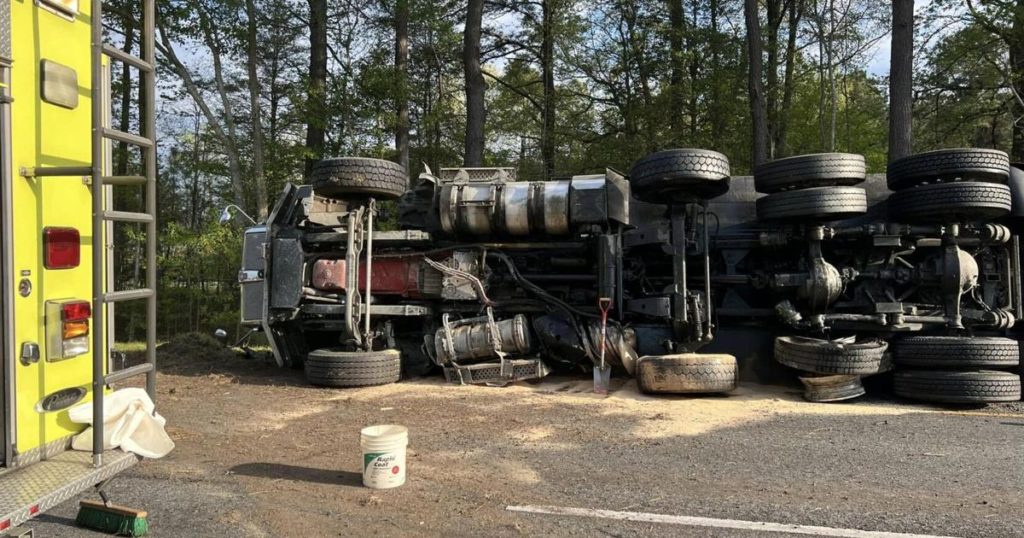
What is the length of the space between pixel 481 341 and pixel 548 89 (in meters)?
15.7

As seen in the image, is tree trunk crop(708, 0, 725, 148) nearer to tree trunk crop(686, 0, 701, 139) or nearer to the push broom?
tree trunk crop(686, 0, 701, 139)

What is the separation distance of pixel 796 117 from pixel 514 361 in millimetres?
16898

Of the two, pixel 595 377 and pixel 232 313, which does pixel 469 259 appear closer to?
pixel 595 377

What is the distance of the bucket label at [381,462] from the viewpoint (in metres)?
3.94

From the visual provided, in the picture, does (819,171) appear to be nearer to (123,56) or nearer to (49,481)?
(123,56)

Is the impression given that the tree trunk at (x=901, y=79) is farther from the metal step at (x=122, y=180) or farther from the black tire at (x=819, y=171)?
the metal step at (x=122, y=180)

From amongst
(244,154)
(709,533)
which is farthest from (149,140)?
(244,154)

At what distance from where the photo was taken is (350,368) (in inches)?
286

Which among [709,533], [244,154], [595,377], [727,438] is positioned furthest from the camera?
[244,154]

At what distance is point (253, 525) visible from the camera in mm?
3418

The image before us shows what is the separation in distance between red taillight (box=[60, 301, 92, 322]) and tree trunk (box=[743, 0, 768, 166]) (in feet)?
53.1

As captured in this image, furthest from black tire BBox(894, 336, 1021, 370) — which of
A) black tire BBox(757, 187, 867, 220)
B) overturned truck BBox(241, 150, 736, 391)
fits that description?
overturned truck BBox(241, 150, 736, 391)

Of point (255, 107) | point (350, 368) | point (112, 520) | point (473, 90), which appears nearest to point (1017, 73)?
point (473, 90)

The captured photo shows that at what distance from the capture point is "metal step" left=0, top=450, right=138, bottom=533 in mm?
2242
